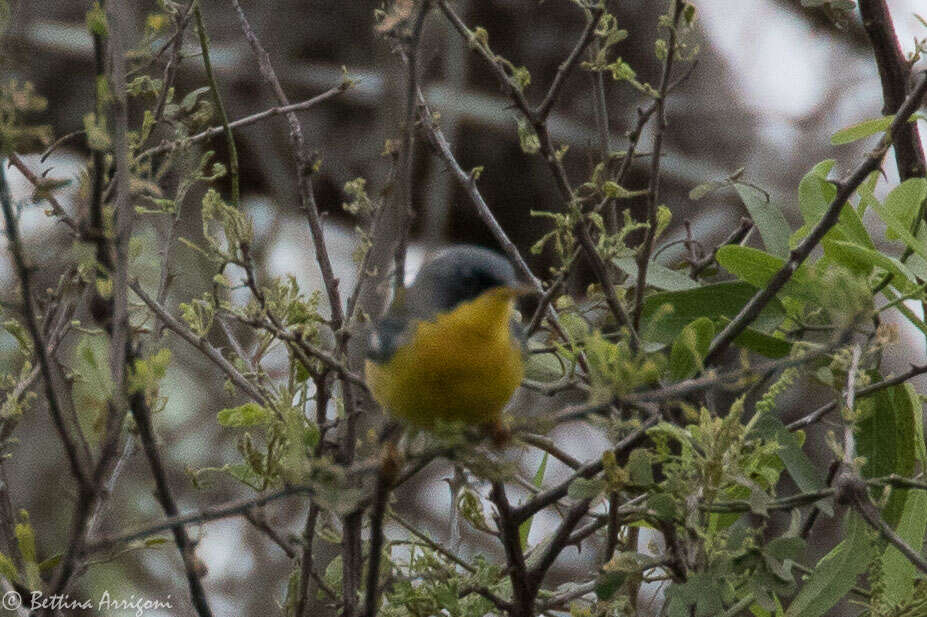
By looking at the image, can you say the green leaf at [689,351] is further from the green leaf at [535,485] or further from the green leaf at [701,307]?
the green leaf at [535,485]

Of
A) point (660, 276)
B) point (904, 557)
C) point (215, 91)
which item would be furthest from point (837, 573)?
point (215, 91)

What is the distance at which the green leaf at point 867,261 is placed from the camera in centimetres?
133

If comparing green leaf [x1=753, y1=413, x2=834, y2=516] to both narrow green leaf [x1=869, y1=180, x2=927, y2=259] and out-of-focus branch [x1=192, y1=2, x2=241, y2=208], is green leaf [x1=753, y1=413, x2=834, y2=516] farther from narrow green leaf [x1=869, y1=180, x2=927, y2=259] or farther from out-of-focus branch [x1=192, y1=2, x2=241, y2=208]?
out-of-focus branch [x1=192, y1=2, x2=241, y2=208]

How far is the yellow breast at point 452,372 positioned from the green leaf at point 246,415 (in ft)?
0.73

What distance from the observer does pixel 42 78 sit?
12.7ft

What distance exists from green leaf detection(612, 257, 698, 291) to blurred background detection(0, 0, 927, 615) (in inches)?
73.4

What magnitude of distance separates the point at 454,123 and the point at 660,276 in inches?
88.5

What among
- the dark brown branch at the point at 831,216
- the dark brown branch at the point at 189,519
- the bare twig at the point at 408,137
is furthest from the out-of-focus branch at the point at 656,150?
the dark brown branch at the point at 189,519

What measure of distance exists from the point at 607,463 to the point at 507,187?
278 centimetres

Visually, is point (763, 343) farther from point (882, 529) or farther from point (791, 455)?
point (882, 529)

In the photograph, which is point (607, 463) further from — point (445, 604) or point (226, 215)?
point (226, 215)

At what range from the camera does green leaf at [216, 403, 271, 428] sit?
1.35 metres

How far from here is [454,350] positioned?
115cm

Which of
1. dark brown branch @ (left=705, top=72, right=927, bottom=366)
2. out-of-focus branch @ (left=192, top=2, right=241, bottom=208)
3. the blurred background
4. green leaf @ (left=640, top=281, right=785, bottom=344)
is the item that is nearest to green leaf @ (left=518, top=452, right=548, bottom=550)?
green leaf @ (left=640, top=281, right=785, bottom=344)
